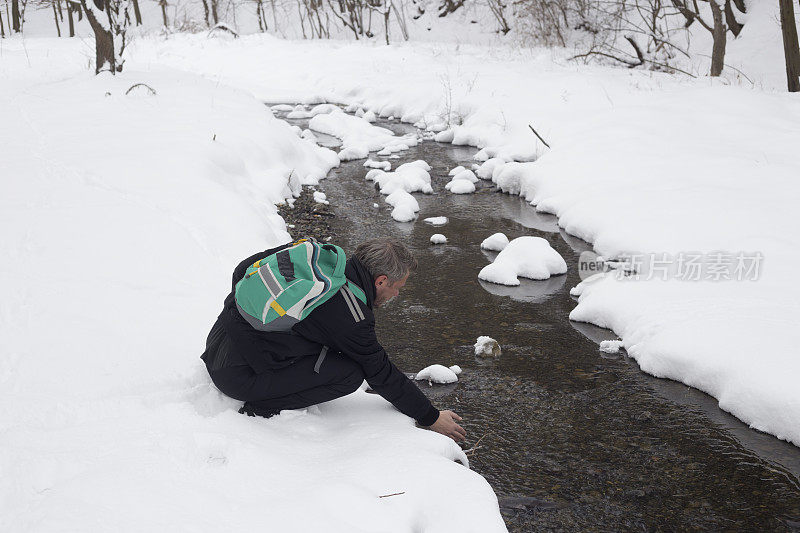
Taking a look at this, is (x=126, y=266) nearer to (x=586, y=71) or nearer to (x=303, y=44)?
(x=586, y=71)

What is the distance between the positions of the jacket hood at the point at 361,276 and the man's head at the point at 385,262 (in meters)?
0.01

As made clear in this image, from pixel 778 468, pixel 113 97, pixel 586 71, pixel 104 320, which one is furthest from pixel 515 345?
pixel 586 71

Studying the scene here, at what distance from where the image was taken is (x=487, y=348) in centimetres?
400

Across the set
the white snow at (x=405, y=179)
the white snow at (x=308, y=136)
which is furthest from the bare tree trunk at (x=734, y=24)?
the white snow at (x=405, y=179)

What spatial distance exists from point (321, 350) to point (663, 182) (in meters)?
4.81

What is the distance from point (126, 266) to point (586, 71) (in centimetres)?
1082

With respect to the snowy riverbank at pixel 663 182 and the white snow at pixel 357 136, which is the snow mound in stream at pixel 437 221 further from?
the white snow at pixel 357 136

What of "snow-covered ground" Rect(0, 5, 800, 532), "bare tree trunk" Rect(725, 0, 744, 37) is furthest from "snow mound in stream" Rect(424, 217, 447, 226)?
"bare tree trunk" Rect(725, 0, 744, 37)

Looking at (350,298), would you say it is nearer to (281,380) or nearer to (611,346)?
(281,380)

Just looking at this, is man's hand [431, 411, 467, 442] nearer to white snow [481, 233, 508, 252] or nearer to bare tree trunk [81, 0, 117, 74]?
white snow [481, 233, 508, 252]

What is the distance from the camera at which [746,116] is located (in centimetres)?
791

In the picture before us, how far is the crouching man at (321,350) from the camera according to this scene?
2.54 meters

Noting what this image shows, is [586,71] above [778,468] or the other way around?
above

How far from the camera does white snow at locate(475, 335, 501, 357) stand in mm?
3996
